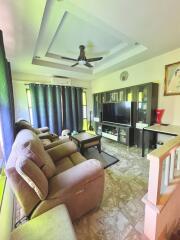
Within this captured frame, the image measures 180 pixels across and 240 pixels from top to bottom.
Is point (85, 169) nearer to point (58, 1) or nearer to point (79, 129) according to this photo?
point (58, 1)

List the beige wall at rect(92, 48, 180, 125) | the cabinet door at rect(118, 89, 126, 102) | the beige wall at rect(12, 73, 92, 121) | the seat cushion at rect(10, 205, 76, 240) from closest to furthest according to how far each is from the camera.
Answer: the seat cushion at rect(10, 205, 76, 240)
the beige wall at rect(92, 48, 180, 125)
the cabinet door at rect(118, 89, 126, 102)
the beige wall at rect(12, 73, 92, 121)

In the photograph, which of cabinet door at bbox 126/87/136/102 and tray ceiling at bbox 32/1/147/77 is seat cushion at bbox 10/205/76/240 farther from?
cabinet door at bbox 126/87/136/102

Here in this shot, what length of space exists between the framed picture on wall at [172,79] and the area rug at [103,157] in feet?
6.74

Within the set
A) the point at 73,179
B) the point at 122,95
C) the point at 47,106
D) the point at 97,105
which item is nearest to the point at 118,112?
the point at 122,95

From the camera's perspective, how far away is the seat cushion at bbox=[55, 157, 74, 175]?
69.5 inches

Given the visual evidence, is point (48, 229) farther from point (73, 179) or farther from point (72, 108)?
point (72, 108)

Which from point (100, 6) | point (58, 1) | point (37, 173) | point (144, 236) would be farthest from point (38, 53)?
point (144, 236)

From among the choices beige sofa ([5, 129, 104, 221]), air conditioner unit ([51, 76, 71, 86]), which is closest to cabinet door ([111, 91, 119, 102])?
air conditioner unit ([51, 76, 71, 86])

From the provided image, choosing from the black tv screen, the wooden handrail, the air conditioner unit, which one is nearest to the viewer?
the wooden handrail

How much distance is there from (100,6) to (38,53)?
6.25ft

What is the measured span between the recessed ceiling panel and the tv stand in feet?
7.02

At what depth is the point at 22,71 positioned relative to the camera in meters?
3.84

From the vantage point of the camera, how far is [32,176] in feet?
3.43

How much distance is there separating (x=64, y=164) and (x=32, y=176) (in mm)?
863
